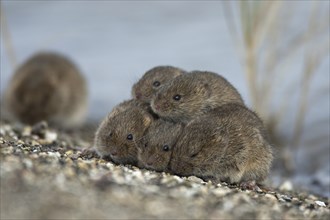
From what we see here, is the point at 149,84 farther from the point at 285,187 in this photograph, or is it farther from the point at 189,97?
the point at 285,187

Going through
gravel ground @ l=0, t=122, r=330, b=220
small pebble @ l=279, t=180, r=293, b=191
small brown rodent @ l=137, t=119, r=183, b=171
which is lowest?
small pebble @ l=279, t=180, r=293, b=191

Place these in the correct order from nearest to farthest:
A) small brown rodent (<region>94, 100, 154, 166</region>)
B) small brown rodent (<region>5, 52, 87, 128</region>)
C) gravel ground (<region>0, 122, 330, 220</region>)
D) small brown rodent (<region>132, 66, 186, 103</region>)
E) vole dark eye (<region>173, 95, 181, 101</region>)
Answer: gravel ground (<region>0, 122, 330, 220</region>) < small brown rodent (<region>94, 100, 154, 166</region>) < vole dark eye (<region>173, 95, 181, 101</region>) < small brown rodent (<region>132, 66, 186, 103</region>) < small brown rodent (<region>5, 52, 87, 128</region>)

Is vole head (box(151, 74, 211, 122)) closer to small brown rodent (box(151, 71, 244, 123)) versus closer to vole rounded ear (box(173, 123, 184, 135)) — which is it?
small brown rodent (box(151, 71, 244, 123))

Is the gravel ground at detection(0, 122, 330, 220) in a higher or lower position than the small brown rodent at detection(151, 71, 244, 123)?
lower

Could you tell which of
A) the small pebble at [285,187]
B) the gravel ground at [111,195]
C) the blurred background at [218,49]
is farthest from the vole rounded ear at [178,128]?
the blurred background at [218,49]

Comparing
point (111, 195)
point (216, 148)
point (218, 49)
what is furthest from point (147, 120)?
point (218, 49)

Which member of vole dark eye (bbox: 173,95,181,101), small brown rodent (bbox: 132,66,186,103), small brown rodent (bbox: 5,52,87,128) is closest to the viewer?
vole dark eye (bbox: 173,95,181,101)

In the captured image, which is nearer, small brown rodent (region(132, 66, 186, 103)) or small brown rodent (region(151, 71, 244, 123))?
small brown rodent (region(151, 71, 244, 123))

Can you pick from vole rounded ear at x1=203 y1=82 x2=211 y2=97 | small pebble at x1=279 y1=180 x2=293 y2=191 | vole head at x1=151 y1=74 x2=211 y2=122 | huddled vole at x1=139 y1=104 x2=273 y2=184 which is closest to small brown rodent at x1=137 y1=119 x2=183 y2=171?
huddled vole at x1=139 y1=104 x2=273 y2=184
